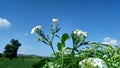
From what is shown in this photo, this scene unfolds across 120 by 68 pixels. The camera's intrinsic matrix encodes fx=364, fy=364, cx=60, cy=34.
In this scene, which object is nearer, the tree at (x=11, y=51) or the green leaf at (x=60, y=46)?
the green leaf at (x=60, y=46)

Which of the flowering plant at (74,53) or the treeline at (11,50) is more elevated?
the treeline at (11,50)

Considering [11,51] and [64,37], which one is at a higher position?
[11,51]

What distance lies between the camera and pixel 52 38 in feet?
5.99

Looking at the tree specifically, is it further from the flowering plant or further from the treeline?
the flowering plant

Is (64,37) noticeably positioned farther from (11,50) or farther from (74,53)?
(11,50)

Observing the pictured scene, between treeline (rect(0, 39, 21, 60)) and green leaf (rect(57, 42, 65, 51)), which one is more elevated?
treeline (rect(0, 39, 21, 60))

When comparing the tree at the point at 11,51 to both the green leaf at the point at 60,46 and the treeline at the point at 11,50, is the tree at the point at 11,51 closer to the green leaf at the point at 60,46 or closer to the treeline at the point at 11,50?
the treeline at the point at 11,50

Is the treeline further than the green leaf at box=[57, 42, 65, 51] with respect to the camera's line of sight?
Yes

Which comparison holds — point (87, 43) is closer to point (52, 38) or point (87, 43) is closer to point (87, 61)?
point (52, 38)

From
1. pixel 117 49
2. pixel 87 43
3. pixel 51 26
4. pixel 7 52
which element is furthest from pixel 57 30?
pixel 7 52

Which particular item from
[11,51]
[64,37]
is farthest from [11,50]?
[64,37]

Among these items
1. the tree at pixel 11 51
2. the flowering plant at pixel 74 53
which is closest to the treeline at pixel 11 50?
the tree at pixel 11 51

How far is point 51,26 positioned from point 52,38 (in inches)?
3.5

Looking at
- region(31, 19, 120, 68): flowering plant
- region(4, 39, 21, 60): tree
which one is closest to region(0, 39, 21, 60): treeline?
region(4, 39, 21, 60): tree
